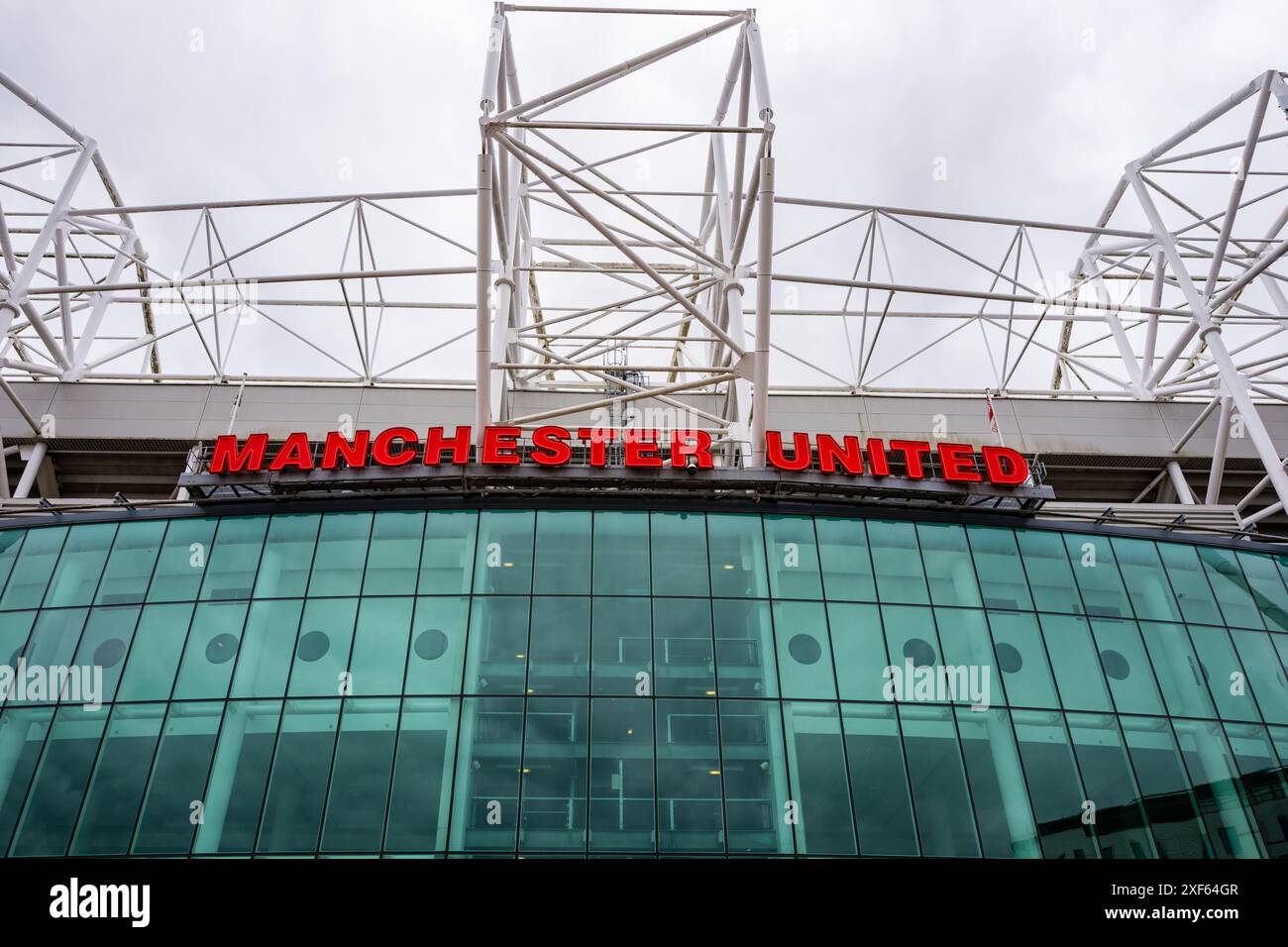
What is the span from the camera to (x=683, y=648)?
77.9 feet

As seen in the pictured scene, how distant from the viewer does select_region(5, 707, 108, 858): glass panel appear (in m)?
21.3

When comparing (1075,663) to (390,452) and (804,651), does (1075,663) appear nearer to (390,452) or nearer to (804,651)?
(804,651)

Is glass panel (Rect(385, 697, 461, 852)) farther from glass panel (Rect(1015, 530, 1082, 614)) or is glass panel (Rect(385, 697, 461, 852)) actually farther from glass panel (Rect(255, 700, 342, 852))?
glass panel (Rect(1015, 530, 1082, 614))

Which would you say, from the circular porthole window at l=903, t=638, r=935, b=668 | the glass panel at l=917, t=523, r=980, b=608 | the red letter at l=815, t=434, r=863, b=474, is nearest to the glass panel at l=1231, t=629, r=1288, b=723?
the glass panel at l=917, t=523, r=980, b=608

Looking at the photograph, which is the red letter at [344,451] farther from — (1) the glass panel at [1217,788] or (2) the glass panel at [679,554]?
(1) the glass panel at [1217,788]

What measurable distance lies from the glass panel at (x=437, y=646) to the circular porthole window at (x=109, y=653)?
8060 millimetres

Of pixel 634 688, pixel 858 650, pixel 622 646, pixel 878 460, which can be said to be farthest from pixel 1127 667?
pixel 622 646

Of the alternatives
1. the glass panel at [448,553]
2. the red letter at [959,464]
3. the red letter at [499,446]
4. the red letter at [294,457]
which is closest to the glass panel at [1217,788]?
the red letter at [959,464]

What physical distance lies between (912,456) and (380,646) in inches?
661

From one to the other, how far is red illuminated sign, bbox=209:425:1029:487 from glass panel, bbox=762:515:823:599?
1736 millimetres
